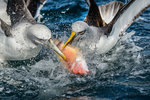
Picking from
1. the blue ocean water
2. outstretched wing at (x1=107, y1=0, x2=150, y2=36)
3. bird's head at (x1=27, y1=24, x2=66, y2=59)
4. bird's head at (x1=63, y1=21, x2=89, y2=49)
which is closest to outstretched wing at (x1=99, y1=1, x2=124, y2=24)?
the blue ocean water

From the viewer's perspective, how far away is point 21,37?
714 centimetres

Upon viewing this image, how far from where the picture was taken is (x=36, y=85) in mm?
6793

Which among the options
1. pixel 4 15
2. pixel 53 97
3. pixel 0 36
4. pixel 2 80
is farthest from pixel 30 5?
pixel 53 97

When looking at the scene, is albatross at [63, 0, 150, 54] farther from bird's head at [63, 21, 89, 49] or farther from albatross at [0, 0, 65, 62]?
albatross at [0, 0, 65, 62]

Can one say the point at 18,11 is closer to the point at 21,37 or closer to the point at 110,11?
the point at 21,37

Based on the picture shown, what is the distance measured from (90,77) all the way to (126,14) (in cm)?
192

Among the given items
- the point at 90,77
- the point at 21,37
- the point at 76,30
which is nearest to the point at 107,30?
the point at 76,30

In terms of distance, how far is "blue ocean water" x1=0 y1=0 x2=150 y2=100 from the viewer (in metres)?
6.27

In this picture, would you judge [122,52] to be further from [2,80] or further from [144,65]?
[2,80]

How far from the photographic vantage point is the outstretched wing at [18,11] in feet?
25.2

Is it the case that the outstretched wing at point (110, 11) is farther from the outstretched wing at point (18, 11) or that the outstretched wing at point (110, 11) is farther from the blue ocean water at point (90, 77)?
the outstretched wing at point (18, 11)

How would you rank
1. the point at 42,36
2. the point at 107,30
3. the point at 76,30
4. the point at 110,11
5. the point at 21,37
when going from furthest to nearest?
the point at 110,11 < the point at 107,30 < the point at 76,30 < the point at 21,37 < the point at 42,36

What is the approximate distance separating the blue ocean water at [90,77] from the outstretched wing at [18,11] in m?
1.30

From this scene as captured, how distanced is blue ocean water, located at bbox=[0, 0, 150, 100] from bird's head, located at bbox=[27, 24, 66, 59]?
32.9 inches
